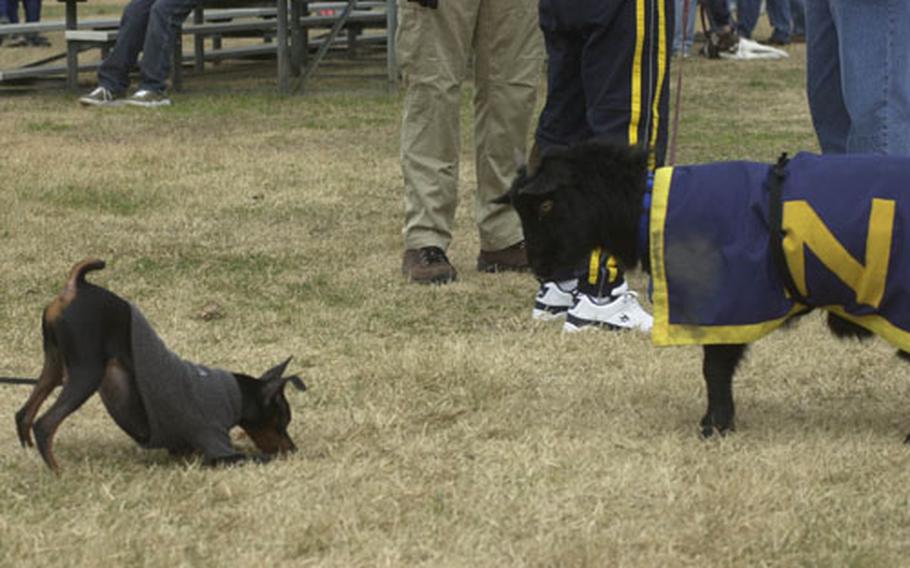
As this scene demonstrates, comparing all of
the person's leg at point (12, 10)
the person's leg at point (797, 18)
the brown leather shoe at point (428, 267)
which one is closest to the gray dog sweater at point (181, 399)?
the brown leather shoe at point (428, 267)

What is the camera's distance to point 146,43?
10.4 meters

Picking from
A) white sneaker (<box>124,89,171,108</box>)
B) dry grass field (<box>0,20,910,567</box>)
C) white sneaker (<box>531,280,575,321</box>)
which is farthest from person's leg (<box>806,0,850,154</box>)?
white sneaker (<box>124,89,171,108</box>)

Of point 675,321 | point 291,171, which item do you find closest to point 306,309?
point 675,321

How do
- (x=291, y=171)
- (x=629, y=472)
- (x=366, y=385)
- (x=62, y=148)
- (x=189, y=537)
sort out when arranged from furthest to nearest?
(x=62, y=148) < (x=291, y=171) < (x=366, y=385) < (x=629, y=472) < (x=189, y=537)

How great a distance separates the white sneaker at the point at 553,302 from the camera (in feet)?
16.2

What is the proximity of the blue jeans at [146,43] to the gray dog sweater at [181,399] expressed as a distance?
7284 mm

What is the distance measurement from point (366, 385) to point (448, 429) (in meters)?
0.47

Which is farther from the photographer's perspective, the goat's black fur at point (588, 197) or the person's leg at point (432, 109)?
the person's leg at point (432, 109)

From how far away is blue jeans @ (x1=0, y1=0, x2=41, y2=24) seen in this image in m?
15.3

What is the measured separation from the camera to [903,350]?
11.5ft

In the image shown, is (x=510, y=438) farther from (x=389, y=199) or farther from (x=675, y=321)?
(x=389, y=199)

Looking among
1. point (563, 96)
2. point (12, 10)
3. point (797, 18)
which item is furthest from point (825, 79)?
point (12, 10)

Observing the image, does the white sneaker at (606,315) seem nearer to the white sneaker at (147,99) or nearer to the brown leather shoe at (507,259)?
the brown leather shoe at (507,259)

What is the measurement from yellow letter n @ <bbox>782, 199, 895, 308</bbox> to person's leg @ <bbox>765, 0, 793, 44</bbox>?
11895 mm
